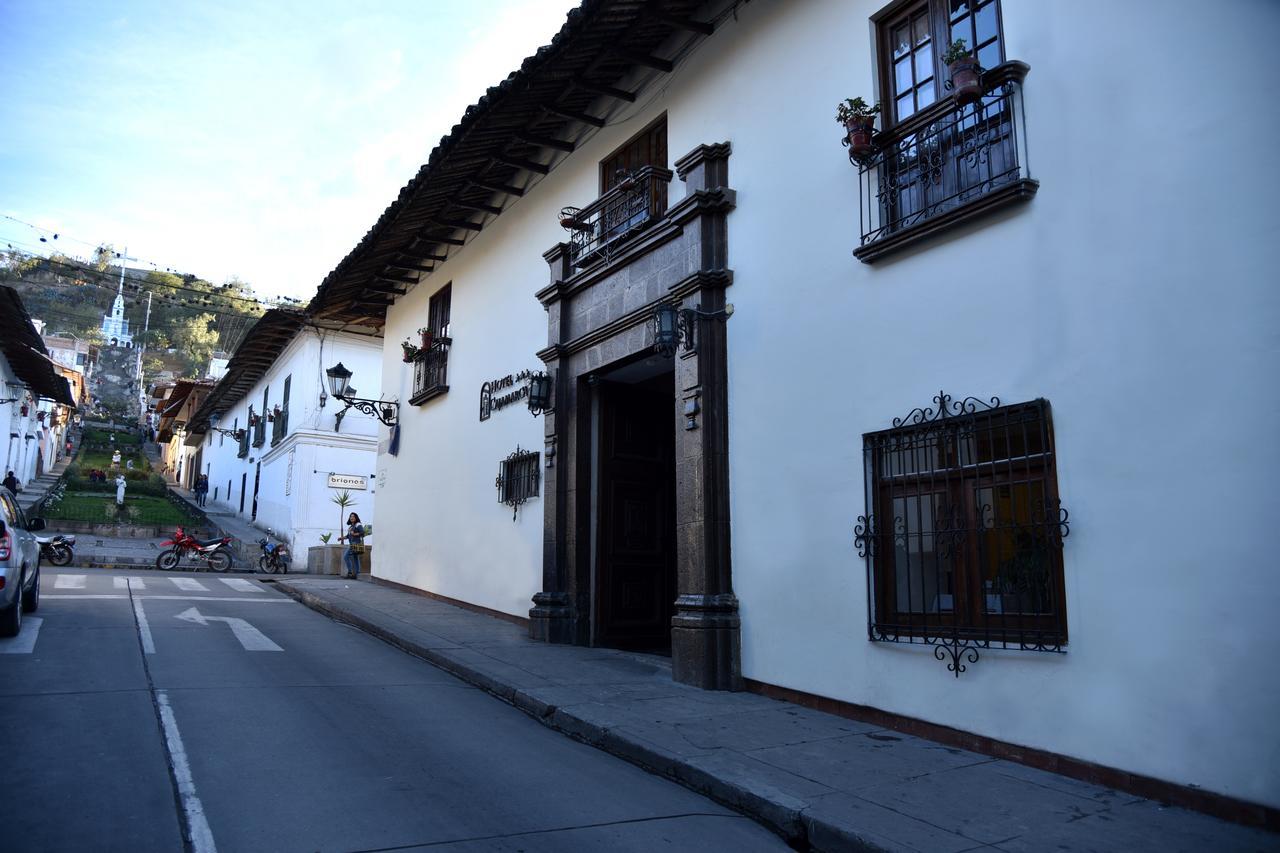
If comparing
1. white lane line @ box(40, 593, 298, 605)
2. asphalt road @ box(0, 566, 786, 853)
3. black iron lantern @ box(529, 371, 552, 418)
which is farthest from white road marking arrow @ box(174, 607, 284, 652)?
black iron lantern @ box(529, 371, 552, 418)

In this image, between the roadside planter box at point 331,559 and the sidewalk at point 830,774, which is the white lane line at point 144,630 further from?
the roadside planter box at point 331,559

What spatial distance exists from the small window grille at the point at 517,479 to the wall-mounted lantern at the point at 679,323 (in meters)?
3.58

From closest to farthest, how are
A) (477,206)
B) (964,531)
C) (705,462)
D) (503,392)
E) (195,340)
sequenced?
(964,531) → (705,462) → (503,392) → (477,206) → (195,340)

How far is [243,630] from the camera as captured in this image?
1028 centimetres

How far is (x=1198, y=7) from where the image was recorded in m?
5.12

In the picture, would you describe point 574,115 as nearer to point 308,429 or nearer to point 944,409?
point 944,409

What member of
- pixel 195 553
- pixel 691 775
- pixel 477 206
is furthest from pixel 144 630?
pixel 195 553

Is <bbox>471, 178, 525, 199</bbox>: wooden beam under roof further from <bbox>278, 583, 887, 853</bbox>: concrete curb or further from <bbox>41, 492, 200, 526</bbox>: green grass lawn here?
<bbox>41, 492, 200, 526</bbox>: green grass lawn

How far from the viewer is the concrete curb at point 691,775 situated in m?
4.38

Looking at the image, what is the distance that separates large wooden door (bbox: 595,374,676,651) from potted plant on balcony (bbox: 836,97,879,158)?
14.5 ft

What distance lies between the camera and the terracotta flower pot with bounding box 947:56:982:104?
238 inches

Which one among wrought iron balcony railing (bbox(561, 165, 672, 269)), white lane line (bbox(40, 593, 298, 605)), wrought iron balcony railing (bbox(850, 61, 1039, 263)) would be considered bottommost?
white lane line (bbox(40, 593, 298, 605))

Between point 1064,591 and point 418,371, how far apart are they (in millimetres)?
12494

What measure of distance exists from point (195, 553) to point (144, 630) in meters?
11.9
